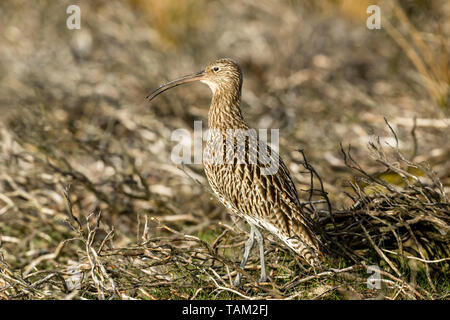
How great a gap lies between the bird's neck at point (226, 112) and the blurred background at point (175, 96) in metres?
0.57

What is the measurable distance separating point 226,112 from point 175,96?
3.92 m

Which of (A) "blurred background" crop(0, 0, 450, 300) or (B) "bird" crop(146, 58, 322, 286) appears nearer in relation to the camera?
(B) "bird" crop(146, 58, 322, 286)

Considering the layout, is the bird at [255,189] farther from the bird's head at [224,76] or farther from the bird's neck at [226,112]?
the bird's head at [224,76]

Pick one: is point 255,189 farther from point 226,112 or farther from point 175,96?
point 175,96

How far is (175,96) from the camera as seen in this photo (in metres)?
8.89

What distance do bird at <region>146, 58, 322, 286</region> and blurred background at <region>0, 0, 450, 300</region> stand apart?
52cm

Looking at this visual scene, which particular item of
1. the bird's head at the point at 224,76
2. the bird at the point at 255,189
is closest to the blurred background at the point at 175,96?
the bird at the point at 255,189

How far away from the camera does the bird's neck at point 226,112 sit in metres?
5.05

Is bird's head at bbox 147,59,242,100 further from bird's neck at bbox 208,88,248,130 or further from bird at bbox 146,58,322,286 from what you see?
bird at bbox 146,58,322,286

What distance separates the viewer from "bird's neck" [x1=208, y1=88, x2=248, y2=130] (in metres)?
5.05

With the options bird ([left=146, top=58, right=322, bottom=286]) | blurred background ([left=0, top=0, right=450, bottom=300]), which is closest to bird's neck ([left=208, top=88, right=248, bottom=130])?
bird ([left=146, top=58, right=322, bottom=286])

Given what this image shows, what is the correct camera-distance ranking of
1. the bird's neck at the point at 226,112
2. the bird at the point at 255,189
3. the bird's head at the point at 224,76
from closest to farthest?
1. the bird at the point at 255,189
2. the bird's neck at the point at 226,112
3. the bird's head at the point at 224,76

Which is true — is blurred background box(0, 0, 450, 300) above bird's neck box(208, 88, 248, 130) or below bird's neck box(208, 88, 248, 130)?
above

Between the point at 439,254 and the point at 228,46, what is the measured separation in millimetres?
6801
